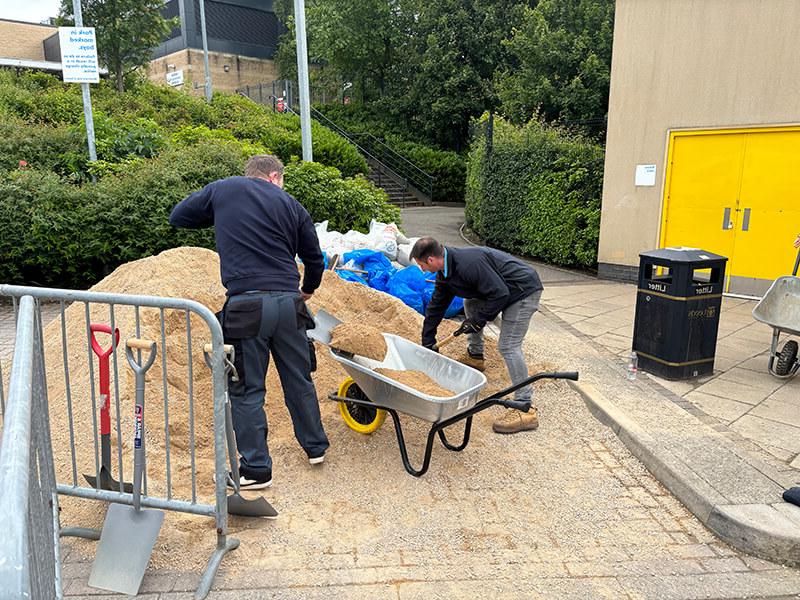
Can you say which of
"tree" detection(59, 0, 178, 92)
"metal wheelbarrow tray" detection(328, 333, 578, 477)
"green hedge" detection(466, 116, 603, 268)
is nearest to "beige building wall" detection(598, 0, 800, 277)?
"green hedge" detection(466, 116, 603, 268)

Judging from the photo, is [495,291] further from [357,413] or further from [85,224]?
[85,224]

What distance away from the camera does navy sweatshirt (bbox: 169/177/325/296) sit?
11.8 ft

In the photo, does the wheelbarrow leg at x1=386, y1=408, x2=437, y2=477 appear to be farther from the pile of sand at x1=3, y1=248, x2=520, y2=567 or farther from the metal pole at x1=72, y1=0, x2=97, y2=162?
the metal pole at x1=72, y1=0, x2=97, y2=162

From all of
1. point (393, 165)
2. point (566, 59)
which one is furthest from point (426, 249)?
point (393, 165)

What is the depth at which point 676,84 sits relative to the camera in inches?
367

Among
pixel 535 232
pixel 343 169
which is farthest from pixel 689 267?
pixel 343 169

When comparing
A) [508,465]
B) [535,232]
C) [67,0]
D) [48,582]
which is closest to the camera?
[48,582]

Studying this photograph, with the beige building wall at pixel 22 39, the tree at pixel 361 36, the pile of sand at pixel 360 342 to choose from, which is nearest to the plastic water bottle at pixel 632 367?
the pile of sand at pixel 360 342

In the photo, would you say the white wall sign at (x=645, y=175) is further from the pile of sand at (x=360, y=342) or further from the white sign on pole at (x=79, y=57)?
the white sign on pole at (x=79, y=57)

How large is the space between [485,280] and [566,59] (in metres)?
17.7

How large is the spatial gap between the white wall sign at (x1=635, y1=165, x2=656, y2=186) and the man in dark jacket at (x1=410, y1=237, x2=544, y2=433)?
236 inches

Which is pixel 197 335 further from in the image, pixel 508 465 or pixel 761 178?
pixel 761 178

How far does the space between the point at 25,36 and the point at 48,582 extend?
33.6 m

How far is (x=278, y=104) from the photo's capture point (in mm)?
27891
